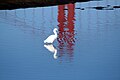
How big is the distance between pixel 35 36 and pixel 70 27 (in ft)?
9.14

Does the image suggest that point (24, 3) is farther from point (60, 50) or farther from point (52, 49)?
point (60, 50)

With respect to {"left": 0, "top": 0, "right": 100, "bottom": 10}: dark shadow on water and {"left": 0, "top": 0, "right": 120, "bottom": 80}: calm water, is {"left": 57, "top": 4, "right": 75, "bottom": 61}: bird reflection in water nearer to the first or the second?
{"left": 0, "top": 0, "right": 120, "bottom": 80}: calm water

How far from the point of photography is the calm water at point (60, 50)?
860 centimetres

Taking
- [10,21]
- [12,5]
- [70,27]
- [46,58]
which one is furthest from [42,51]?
[12,5]

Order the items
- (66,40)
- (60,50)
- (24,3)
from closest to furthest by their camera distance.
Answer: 1. (60,50)
2. (66,40)
3. (24,3)

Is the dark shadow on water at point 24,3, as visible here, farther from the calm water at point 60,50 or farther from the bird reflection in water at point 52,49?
the bird reflection in water at point 52,49

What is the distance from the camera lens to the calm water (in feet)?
28.2

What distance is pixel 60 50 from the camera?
36.6 ft

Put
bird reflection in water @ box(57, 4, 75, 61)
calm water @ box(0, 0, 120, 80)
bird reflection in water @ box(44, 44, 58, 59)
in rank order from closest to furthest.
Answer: calm water @ box(0, 0, 120, 80), bird reflection in water @ box(44, 44, 58, 59), bird reflection in water @ box(57, 4, 75, 61)

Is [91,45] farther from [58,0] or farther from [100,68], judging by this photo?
[58,0]

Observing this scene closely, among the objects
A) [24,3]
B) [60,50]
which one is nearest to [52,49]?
[60,50]

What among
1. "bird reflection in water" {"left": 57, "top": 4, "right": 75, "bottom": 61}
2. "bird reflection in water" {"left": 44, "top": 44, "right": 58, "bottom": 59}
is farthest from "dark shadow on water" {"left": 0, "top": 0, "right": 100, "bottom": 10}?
"bird reflection in water" {"left": 44, "top": 44, "right": 58, "bottom": 59}

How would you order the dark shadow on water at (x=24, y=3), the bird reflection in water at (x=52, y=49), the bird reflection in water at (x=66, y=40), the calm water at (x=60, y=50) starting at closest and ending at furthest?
the calm water at (x=60, y=50) → the bird reflection in water at (x=52, y=49) → the bird reflection in water at (x=66, y=40) → the dark shadow on water at (x=24, y=3)

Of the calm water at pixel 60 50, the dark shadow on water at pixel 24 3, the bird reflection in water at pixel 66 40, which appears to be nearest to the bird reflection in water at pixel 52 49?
the calm water at pixel 60 50
